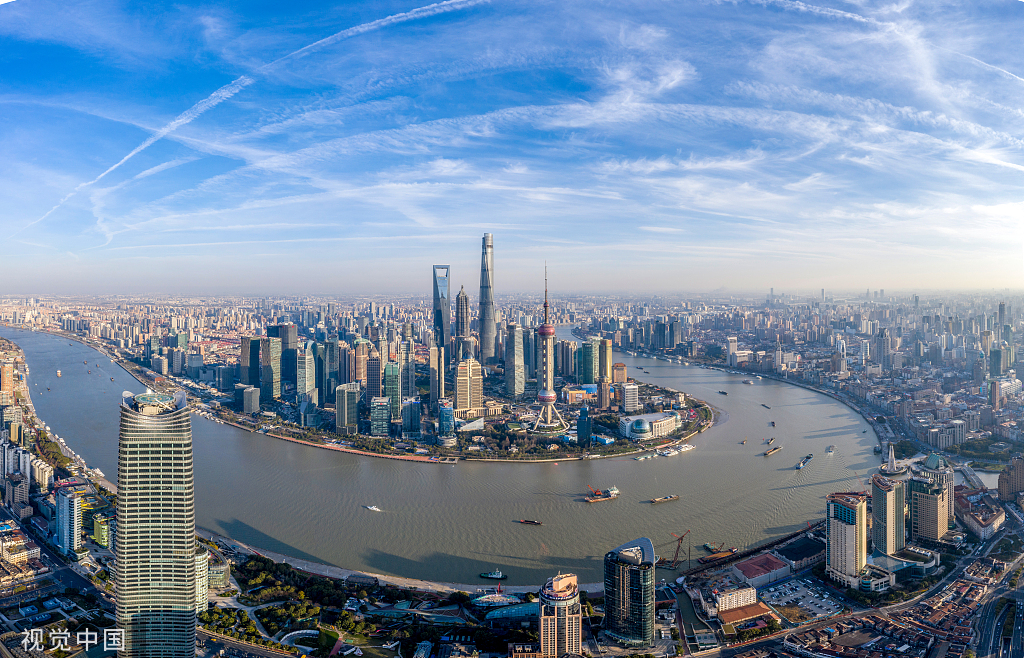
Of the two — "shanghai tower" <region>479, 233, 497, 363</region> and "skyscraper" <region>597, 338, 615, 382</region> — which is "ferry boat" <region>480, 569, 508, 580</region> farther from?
"shanghai tower" <region>479, 233, 497, 363</region>

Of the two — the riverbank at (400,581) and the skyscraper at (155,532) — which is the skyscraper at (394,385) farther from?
the skyscraper at (155,532)

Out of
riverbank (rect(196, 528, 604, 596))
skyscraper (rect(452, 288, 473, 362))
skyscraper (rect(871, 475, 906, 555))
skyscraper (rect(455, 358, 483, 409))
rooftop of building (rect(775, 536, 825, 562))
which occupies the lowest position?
riverbank (rect(196, 528, 604, 596))

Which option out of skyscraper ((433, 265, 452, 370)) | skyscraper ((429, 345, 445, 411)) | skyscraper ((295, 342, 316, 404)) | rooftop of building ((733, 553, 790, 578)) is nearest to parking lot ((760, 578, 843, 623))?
rooftop of building ((733, 553, 790, 578))

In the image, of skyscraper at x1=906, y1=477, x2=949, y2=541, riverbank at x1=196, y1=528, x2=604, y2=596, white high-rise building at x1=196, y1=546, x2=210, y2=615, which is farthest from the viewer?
skyscraper at x1=906, y1=477, x2=949, y2=541

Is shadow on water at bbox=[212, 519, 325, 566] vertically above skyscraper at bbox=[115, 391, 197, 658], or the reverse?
skyscraper at bbox=[115, 391, 197, 658]

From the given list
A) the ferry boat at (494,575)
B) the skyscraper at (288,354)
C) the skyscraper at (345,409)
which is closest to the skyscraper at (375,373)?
the skyscraper at (345,409)

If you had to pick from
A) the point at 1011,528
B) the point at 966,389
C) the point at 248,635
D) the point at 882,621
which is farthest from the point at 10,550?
the point at 966,389
